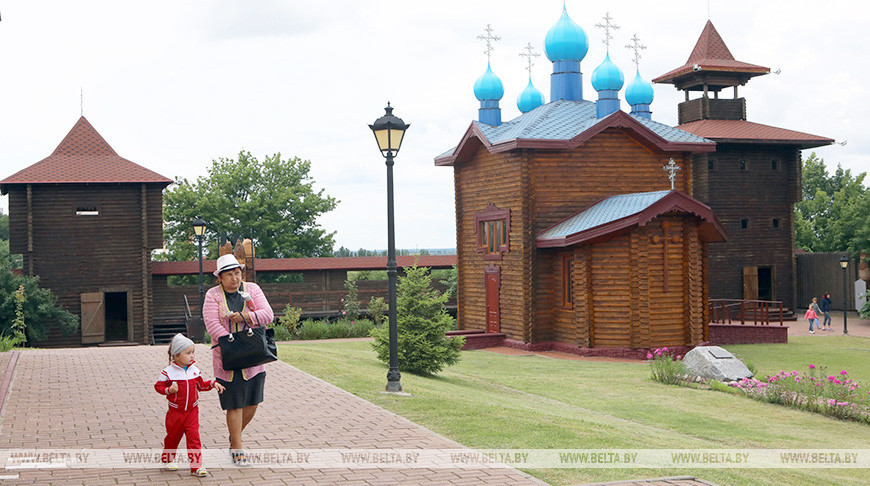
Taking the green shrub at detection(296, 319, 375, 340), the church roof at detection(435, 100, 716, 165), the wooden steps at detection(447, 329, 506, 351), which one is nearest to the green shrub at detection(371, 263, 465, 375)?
the church roof at detection(435, 100, 716, 165)

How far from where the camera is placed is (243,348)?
7.77 m

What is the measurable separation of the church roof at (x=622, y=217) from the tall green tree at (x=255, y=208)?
2914cm

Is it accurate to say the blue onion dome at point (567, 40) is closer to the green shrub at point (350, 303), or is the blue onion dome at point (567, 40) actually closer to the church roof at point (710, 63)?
the church roof at point (710, 63)

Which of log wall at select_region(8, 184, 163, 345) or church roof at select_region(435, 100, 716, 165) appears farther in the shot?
log wall at select_region(8, 184, 163, 345)

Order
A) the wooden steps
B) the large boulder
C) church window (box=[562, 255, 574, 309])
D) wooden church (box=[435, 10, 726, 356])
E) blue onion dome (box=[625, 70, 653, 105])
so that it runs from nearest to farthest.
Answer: the large boulder
wooden church (box=[435, 10, 726, 356])
church window (box=[562, 255, 574, 309])
the wooden steps
blue onion dome (box=[625, 70, 653, 105])

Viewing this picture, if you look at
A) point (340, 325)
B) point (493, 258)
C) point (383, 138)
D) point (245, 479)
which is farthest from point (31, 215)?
point (245, 479)

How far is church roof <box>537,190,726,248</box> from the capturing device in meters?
22.0

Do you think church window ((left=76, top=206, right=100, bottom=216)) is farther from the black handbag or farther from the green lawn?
the black handbag

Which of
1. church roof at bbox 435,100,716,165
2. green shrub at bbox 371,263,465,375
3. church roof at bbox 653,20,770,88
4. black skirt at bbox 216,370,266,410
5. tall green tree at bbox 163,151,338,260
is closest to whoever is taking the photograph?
black skirt at bbox 216,370,266,410

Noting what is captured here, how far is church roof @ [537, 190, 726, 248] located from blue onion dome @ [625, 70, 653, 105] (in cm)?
1225

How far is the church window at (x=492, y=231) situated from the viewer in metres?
26.1

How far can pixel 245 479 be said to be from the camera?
306 inches

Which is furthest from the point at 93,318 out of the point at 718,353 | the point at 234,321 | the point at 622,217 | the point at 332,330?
the point at 234,321

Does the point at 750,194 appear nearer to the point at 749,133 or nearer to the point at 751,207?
the point at 751,207
